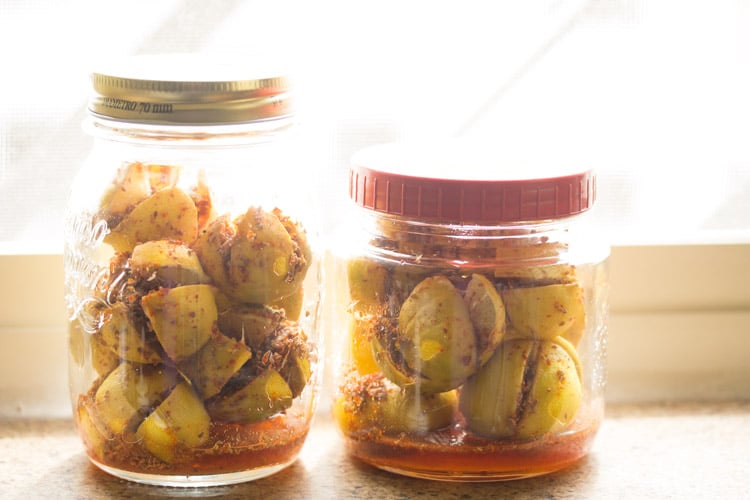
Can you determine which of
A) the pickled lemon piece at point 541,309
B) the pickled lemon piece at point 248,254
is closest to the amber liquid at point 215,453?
the pickled lemon piece at point 248,254

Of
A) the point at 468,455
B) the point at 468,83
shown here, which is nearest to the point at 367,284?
the point at 468,455

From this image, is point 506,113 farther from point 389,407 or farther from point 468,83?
point 389,407

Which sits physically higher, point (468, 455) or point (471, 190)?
point (471, 190)

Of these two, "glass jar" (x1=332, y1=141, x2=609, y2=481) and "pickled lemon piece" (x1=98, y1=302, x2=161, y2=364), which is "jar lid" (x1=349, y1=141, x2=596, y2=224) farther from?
"pickled lemon piece" (x1=98, y1=302, x2=161, y2=364)

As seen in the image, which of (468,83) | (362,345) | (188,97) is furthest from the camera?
(468,83)

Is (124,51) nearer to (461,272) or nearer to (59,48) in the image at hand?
(59,48)

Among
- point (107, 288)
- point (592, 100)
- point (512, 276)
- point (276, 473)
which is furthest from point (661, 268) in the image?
point (107, 288)

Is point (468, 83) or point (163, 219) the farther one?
point (468, 83)

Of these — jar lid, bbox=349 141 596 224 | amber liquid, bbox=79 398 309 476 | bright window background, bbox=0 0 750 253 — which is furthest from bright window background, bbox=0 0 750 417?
amber liquid, bbox=79 398 309 476

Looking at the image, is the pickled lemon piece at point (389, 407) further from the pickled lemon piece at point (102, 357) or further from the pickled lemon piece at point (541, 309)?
the pickled lemon piece at point (102, 357)
